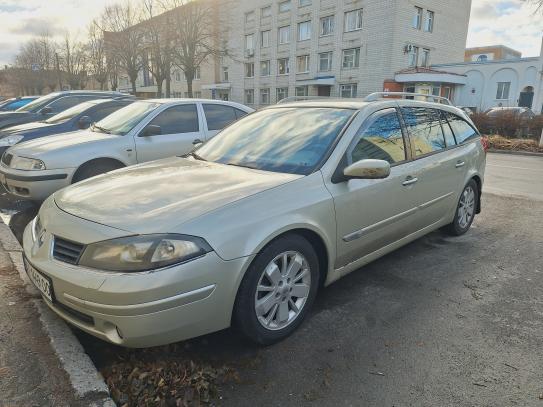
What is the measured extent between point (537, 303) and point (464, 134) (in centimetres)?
218

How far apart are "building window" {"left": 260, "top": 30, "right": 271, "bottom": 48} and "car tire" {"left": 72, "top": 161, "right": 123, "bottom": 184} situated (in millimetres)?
40603

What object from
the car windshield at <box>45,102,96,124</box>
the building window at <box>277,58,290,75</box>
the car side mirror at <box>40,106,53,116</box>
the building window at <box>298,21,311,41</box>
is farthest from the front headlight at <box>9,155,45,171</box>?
the building window at <box>277,58,290,75</box>

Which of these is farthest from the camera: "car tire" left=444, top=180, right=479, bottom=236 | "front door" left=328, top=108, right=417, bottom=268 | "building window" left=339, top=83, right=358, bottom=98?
"building window" left=339, top=83, right=358, bottom=98

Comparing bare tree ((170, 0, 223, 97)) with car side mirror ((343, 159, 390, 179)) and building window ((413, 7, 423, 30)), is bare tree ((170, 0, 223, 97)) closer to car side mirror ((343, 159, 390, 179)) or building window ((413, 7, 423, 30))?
building window ((413, 7, 423, 30))

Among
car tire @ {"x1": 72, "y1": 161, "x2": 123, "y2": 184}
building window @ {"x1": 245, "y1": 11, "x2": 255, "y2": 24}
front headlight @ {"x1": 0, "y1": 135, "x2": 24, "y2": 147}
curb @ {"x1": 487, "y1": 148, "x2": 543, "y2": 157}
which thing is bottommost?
curb @ {"x1": 487, "y1": 148, "x2": 543, "y2": 157}

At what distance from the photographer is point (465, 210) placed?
500 centimetres

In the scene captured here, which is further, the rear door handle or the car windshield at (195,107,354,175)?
the rear door handle

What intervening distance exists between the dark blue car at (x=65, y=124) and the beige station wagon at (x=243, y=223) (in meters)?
4.22

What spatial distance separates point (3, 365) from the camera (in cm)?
242

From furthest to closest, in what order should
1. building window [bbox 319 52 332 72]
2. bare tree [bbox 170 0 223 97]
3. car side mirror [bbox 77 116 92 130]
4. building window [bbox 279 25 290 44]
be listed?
building window [bbox 279 25 290 44], building window [bbox 319 52 332 72], bare tree [bbox 170 0 223 97], car side mirror [bbox 77 116 92 130]

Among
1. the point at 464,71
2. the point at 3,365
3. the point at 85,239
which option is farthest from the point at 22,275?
the point at 464,71

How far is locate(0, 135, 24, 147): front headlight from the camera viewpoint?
6.69 meters

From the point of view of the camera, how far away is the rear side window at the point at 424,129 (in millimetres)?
3920

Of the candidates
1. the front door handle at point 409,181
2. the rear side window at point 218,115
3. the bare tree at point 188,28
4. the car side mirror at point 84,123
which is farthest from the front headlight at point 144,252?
the bare tree at point 188,28
